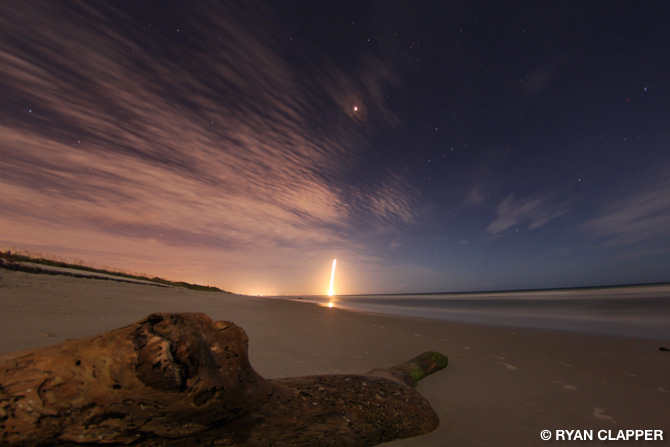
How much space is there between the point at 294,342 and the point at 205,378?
435 centimetres

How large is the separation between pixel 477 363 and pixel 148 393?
5.15 m

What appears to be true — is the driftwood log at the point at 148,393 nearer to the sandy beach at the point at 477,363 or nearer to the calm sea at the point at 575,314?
the sandy beach at the point at 477,363

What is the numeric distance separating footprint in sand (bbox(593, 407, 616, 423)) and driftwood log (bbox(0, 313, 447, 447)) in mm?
3097

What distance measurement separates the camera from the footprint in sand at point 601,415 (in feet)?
9.06

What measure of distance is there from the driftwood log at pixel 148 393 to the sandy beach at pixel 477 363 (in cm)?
135

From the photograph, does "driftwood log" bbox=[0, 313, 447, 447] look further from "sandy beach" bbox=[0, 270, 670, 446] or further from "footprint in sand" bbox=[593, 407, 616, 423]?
"footprint in sand" bbox=[593, 407, 616, 423]

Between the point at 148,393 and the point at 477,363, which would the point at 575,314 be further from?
the point at 148,393

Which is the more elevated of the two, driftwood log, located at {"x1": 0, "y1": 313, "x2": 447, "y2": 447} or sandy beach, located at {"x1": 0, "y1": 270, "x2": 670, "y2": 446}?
driftwood log, located at {"x1": 0, "y1": 313, "x2": 447, "y2": 447}

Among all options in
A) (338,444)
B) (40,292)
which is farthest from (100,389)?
(40,292)

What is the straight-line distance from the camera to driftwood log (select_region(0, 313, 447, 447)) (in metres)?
1.30

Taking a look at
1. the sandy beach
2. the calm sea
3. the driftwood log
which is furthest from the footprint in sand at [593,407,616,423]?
the calm sea

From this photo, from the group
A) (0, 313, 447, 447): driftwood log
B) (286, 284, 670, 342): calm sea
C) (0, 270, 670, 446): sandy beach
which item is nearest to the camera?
(0, 313, 447, 447): driftwood log

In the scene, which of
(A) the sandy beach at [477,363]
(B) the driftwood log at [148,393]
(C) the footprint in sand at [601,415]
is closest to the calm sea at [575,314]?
(A) the sandy beach at [477,363]

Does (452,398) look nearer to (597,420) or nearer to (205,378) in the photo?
(597,420)
